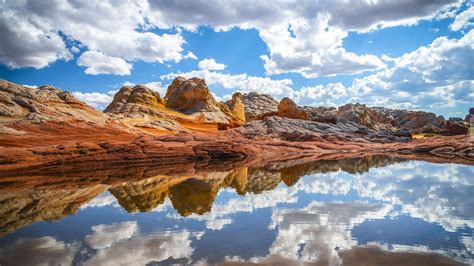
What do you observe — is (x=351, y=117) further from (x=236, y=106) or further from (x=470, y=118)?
(x=470, y=118)

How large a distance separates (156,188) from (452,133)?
7701cm

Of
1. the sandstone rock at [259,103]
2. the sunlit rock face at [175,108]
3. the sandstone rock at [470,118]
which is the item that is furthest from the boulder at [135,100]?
the sandstone rock at [470,118]

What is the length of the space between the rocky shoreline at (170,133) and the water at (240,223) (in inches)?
434

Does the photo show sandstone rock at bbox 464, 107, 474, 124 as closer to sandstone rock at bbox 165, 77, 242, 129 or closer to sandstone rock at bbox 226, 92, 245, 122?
sandstone rock at bbox 226, 92, 245, 122

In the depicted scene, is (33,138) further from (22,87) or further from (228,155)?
(228,155)

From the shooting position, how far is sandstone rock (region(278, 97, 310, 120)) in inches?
2672

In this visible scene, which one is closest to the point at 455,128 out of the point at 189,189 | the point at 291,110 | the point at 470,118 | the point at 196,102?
the point at 291,110

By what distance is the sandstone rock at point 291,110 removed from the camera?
67875 millimetres

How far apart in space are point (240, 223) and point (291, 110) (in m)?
60.3

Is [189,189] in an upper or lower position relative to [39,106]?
lower

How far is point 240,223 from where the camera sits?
1011 cm

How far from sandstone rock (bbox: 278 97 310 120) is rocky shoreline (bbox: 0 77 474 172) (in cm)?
20

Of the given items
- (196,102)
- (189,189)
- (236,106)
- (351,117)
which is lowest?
(189,189)

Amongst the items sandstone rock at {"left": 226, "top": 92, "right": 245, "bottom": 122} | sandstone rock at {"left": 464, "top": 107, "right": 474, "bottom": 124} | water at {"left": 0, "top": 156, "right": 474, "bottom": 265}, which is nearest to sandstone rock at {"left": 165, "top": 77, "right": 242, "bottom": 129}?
sandstone rock at {"left": 226, "top": 92, "right": 245, "bottom": 122}
